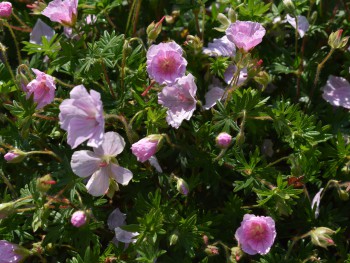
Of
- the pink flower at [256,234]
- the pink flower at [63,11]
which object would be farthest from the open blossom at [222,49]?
the pink flower at [256,234]

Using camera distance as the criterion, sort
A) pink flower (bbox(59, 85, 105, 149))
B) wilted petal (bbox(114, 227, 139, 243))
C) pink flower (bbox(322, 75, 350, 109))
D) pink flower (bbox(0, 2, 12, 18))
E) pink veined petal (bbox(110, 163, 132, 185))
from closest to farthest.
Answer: pink flower (bbox(59, 85, 105, 149)), pink veined petal (bbox(110, 163, 132, 185)), wilted petal (bbox(114, 227, 139, 243)), pink flower (bbox(0, 2, 12, 18)), pink flower (bbox(322, 75, 350, 109))

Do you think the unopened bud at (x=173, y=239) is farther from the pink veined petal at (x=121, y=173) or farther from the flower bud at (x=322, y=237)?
the flower bud at (x=322, y=237)

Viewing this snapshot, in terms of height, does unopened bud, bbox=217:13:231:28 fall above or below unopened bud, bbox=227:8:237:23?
below

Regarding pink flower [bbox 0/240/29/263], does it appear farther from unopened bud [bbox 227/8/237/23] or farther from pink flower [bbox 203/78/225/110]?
unopened bud [bbox 227/8/237/23]

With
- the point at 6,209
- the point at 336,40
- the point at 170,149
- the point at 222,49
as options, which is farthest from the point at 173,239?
the point at 336,40

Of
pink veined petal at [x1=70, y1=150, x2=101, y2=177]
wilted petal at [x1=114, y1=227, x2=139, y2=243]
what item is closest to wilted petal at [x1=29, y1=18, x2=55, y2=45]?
pink veined petal at [x1=70, y1=150, x2=101, y2=177]

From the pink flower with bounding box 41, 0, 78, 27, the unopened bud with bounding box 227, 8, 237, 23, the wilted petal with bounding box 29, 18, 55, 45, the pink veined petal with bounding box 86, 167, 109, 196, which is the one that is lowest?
the pink veined petal with bounding box 86, 167, 109, 196

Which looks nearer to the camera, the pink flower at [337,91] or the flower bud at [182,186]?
the flower bud at [182,186]
